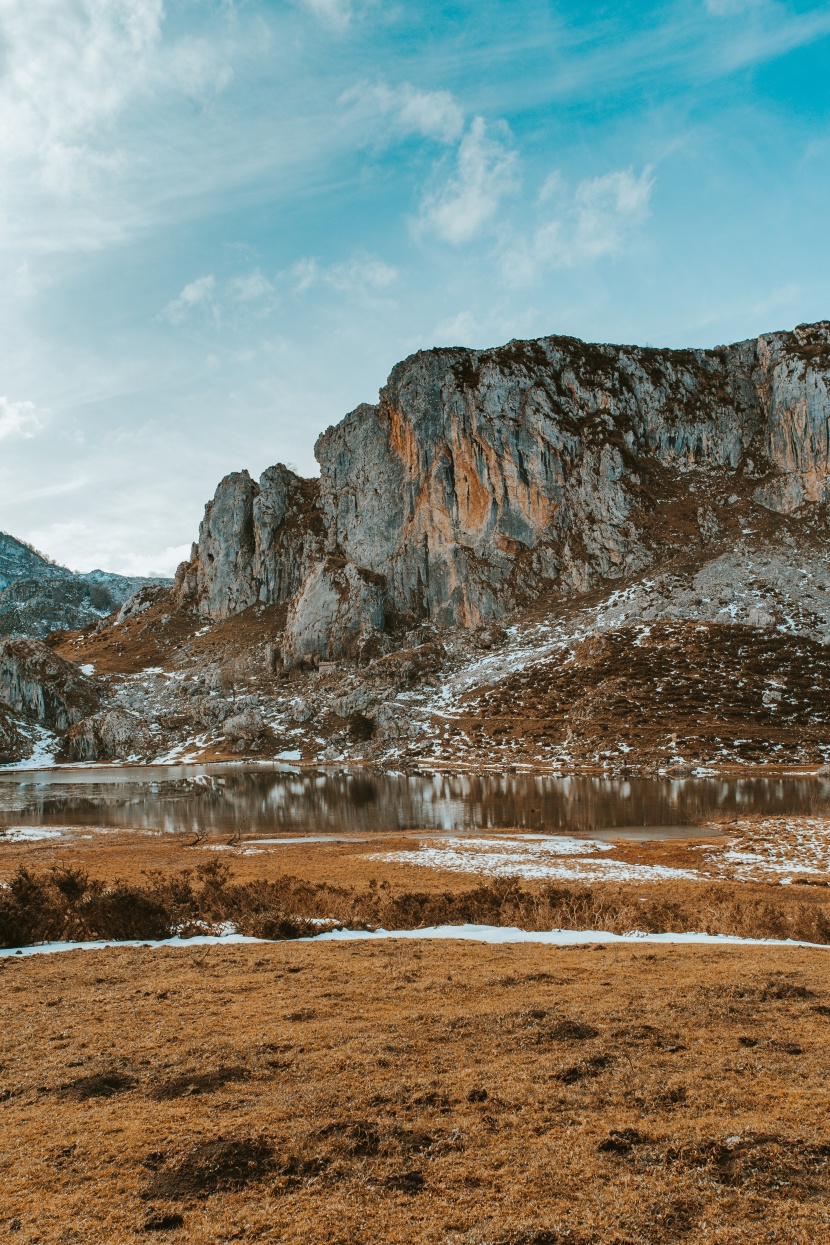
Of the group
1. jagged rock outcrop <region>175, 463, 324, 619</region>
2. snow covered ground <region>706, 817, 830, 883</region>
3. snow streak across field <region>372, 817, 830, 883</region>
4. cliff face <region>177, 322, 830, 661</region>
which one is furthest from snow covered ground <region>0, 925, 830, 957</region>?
jagged rock outcrop <region>175, 463, 324, 619</region>

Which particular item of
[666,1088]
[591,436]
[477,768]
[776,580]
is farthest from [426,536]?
[666,1088]

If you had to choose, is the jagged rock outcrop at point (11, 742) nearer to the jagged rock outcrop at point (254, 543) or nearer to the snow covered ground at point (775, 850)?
the jagged rock outcrop at point (254, 543)

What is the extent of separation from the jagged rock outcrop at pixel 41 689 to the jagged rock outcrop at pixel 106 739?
11.3 meters

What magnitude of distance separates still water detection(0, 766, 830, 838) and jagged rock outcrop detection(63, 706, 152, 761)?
104 feet

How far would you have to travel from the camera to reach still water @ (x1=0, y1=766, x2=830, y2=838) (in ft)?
149

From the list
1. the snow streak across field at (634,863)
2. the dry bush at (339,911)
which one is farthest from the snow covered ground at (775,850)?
the dry bush at (339,911)

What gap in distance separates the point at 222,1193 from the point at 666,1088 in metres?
4.54

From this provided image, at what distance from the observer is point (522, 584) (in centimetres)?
13588

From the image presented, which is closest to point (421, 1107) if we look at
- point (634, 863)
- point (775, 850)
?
point (634, 863)

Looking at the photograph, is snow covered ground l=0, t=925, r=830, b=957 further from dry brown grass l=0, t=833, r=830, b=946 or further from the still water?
the still water

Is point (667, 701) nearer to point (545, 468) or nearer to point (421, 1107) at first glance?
point (545, 468)

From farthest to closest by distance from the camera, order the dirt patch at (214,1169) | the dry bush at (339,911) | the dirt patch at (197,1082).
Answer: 1. the dry bush at (339,911)
2. the dirt patch at (197,1082)
3. the dirt patch at (214,1169)

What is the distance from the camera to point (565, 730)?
8594cm

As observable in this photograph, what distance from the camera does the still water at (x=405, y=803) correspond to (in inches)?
1785
